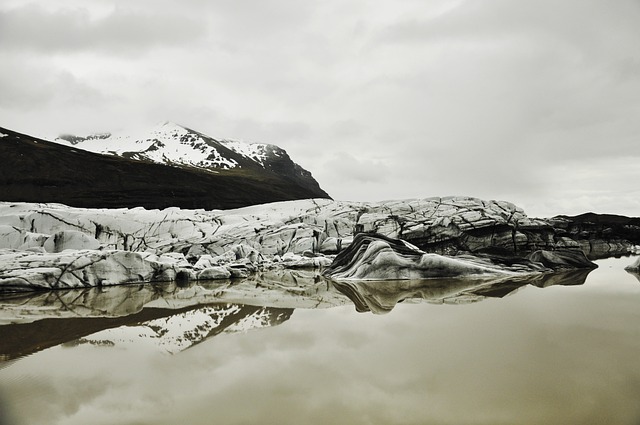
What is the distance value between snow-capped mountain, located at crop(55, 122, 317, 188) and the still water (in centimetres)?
7357

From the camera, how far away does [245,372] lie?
290 centimetres

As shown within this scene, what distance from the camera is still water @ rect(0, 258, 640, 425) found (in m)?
2.21

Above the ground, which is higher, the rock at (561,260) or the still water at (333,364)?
the rock at (561,260)

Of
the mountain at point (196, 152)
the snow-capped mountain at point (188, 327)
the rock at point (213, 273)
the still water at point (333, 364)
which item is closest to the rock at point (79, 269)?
the rock at point (213, 273)

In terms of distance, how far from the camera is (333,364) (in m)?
3.05

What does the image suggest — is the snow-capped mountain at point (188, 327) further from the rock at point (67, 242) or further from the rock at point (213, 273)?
the rock at point (67, 242)

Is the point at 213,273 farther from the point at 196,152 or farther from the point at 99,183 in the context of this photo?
the point at 196,152

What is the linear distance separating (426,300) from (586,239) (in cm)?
2716

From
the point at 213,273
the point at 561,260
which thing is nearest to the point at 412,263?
the point at 561,260

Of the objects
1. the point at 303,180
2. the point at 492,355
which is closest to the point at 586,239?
the point at 492,355

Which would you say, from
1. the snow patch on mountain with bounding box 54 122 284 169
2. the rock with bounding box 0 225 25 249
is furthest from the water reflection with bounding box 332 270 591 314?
the snow patch on mountain with bounding box 54 122 284 169

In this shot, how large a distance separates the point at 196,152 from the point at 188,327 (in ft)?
287

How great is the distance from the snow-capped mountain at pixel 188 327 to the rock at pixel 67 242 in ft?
28.3

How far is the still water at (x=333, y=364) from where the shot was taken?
2.21m
